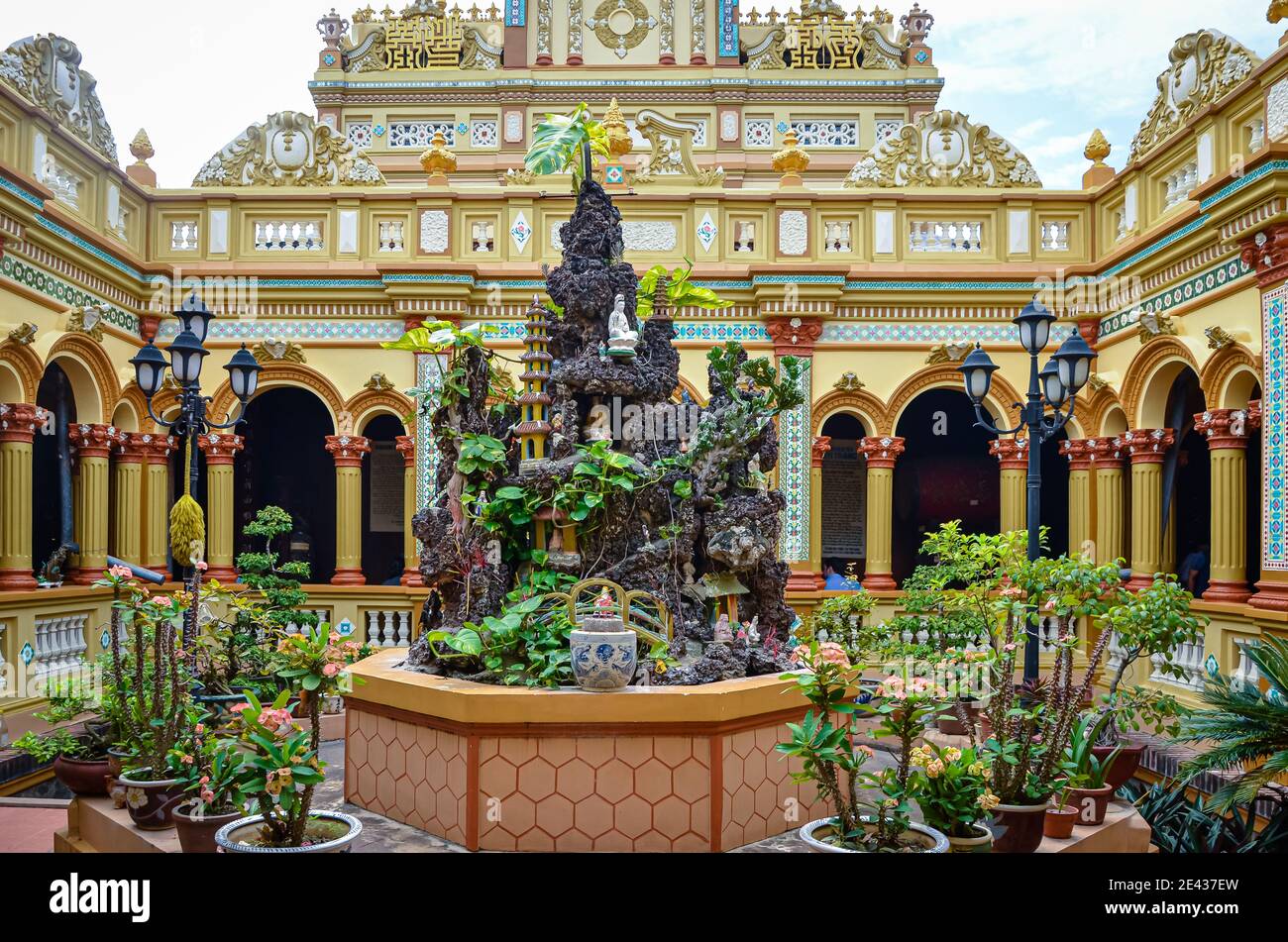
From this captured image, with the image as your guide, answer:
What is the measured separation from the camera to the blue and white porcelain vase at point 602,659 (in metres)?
5.98

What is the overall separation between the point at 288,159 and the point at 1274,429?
40.2 ft

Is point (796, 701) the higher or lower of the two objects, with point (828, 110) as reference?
lower

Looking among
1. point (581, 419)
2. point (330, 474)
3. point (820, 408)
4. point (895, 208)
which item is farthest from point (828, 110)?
point (581, 419)

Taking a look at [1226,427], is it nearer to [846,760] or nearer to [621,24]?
[846,760]

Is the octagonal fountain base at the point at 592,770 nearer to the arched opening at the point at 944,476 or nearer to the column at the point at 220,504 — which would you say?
the column at the point at 220,504

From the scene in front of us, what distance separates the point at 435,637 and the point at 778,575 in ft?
8.49

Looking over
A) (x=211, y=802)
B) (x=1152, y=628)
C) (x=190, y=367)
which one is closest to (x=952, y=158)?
(x=1152, y=628)

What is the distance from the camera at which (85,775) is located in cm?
633

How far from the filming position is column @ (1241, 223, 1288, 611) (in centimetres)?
898

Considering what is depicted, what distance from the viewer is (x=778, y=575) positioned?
7547mm

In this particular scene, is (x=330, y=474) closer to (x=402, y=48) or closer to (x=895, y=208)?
(x=402, y=48)

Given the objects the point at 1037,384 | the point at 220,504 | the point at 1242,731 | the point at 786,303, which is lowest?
the point at 1242,731

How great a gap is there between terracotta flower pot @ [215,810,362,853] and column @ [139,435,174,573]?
8.80 metres

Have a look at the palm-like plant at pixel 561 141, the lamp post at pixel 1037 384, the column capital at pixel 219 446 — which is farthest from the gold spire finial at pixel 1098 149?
the column capital at pixel 219 446
